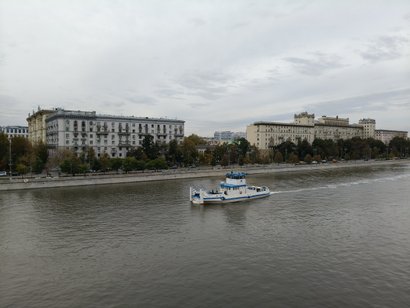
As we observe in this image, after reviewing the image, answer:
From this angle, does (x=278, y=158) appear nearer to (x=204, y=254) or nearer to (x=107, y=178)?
(x=107, y=178)

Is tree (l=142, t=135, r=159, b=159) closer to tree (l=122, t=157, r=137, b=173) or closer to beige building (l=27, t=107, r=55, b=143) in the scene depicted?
tree (l=122, t=157, r=137, b=173)

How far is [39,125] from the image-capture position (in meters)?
119

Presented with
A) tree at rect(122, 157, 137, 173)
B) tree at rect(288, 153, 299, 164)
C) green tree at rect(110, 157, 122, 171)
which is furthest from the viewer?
tree at rect(288, 153, 299, 164)

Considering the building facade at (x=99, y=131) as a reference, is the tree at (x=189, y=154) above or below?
below

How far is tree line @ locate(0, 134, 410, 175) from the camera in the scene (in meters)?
71.4

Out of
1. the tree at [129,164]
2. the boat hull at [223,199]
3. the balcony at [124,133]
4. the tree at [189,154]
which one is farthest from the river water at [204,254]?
the balcony at [124,133]

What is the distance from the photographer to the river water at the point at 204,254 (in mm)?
17770

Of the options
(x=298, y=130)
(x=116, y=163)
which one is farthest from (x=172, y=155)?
(x=298, y=130)

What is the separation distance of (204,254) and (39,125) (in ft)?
365

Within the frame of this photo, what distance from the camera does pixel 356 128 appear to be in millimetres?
197000

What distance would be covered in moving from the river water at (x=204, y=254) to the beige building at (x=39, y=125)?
7460 centimetres

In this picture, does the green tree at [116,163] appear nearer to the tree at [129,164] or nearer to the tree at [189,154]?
the tree at [129,164]

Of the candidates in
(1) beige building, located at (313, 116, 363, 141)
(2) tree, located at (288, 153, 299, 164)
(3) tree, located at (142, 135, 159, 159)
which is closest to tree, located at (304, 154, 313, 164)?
(2) tree, located at (288, 153, 299, 164)

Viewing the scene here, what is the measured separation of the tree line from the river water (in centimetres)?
3004
